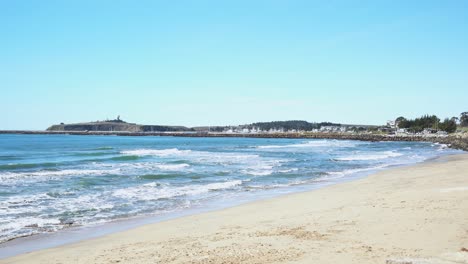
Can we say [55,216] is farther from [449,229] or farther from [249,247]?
[449,229]

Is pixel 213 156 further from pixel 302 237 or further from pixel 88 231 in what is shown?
pixel 302 237

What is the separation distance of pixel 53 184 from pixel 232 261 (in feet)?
53.1

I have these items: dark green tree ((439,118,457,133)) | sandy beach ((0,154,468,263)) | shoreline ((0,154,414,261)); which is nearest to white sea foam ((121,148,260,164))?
shoreline ((0,154,414,261))

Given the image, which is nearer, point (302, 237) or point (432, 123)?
point (302, 237)

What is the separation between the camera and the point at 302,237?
8.74 metres

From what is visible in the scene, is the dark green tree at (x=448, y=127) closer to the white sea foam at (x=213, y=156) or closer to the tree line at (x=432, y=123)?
the tree line at (x=432, y=123)

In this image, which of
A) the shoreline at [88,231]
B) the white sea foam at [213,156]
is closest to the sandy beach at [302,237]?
the shoreline at [88,231]

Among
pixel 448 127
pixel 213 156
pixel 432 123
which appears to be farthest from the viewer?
pixel 432 123

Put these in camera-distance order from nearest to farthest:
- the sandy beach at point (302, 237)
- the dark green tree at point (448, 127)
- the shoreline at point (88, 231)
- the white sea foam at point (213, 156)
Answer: the sandy beach at point (302, 237)
the shoreline at point (88, 231)
the white sea foam at point (213, 156)
the dark green tree at point (448, 127)

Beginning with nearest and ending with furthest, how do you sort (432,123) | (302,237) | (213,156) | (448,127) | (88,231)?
(302,237) < (88,231) < (213,156) < (448,127) < (432,123)

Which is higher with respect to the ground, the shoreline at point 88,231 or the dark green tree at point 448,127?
the dark green tree at point 448,127

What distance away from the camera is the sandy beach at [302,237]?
7.30 meters

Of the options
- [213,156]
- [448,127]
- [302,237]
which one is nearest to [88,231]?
[302,237]

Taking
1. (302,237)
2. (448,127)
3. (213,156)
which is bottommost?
(213,156)
